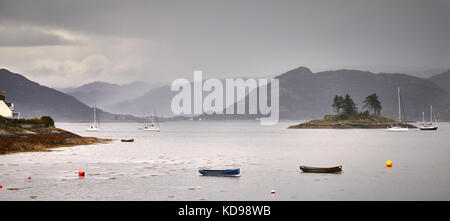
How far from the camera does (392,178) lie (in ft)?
190

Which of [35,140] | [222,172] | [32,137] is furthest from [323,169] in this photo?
[32,137]

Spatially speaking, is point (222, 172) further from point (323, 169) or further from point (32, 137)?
point (32, 137)

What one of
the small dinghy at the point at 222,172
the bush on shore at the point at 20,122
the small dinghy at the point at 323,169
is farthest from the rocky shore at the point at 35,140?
the small dinghy at the point at 323,169

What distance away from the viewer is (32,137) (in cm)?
10931

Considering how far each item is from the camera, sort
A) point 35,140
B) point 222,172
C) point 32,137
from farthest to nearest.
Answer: point 32,137 → point 35,140 → point 222,172

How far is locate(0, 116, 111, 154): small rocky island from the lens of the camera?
97.6 m

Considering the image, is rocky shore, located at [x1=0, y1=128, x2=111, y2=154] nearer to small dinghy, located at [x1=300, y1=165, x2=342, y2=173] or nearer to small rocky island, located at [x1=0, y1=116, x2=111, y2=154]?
small rocky island, located at [x1=0, y1=116, x2=111, y2=154]

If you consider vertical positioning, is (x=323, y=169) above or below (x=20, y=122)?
below

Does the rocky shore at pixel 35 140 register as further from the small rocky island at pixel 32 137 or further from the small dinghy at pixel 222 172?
the small dinghy at pixel 222 172

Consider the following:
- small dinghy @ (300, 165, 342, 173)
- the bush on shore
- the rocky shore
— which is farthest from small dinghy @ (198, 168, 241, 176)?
the bush on shore

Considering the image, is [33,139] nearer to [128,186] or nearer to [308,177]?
[128,186]

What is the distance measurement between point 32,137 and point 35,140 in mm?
2628

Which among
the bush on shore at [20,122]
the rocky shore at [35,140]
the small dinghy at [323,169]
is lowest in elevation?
the small dinghy at [323,169]

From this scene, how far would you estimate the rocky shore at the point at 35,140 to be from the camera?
9640 centimetres
